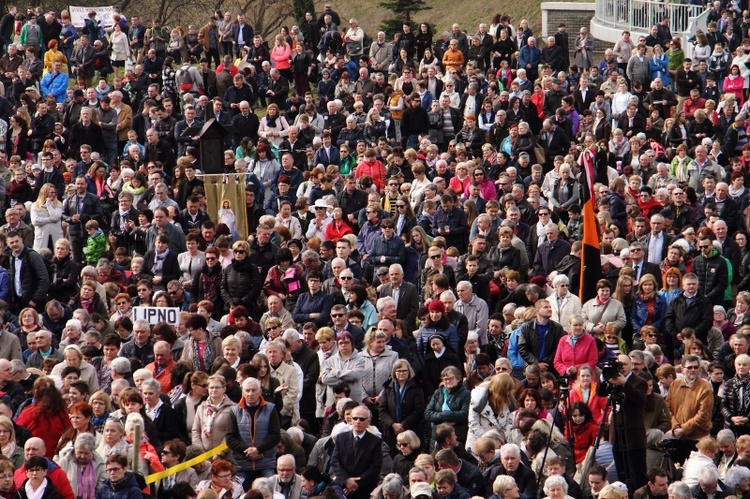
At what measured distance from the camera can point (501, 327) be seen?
15820 mm

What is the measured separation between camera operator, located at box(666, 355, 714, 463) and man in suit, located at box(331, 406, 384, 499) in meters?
2.87

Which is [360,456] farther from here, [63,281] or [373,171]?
[373,171]

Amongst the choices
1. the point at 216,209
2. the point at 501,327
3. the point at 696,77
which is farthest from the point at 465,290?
the point at 696,77

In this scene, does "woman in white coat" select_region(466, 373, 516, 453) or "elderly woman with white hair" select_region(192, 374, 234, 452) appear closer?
"elderly woman with white hair" select_region(192, 374, 234, 452)

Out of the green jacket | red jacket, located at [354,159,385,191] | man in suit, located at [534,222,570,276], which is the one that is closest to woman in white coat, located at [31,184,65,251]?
the green jacket

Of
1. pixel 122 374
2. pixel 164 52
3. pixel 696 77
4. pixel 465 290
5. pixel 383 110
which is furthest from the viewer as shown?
pixel 164 52

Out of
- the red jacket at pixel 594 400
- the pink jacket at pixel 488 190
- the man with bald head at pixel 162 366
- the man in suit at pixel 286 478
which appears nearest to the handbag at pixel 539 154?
the pink jacket at pixel 488 190

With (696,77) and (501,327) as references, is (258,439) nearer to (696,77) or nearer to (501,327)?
(501,327)

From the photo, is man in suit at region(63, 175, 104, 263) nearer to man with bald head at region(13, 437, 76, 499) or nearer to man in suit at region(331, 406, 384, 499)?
man in suit at region(331, 406, 384, 499)

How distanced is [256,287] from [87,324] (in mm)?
2071

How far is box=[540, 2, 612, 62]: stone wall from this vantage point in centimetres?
3716

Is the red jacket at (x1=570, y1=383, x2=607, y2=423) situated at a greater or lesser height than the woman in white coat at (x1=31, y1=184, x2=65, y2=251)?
lesser

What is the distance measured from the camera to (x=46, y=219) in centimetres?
1964

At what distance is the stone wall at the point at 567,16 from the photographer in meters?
37.2
